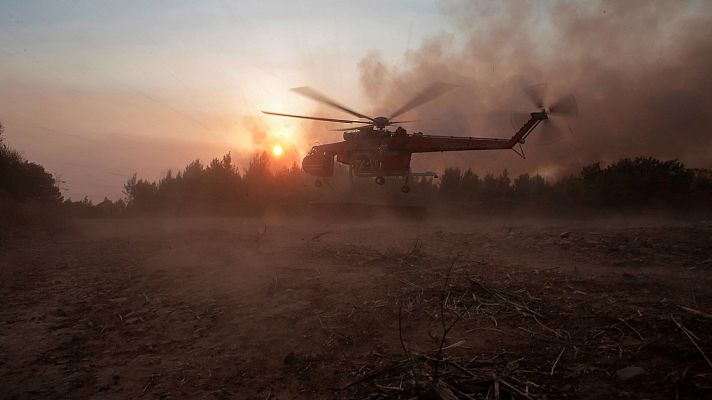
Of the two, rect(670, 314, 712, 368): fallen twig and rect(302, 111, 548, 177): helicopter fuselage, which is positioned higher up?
rect(302, 111, 548, 177): helicopter fuselage

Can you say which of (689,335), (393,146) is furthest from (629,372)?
(393,146)

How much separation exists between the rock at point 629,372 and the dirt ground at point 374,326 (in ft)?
0.06

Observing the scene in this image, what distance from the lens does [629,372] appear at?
4180 mm

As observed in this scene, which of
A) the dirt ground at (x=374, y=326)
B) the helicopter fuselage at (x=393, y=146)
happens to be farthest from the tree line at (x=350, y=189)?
the dirt ground at (x=374, y=326)

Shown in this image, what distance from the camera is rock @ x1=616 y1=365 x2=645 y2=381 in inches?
162

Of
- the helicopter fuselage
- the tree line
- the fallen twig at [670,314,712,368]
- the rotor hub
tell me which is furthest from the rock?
the tree line

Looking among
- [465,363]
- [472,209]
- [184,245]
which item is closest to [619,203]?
Result: [472,209]

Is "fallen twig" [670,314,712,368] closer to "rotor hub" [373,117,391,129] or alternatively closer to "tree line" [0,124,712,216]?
"rotor hub" [373,117,391,129]

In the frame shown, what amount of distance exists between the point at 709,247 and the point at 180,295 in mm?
12159

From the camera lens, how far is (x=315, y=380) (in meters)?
4.85

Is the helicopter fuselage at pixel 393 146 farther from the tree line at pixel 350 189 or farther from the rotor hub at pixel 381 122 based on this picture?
the tree line at pixel 350 189

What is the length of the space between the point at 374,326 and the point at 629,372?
3.05 meters

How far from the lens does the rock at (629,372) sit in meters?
4.12

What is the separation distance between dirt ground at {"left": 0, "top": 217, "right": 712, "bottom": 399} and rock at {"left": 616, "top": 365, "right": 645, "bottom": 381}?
19 millimetres
